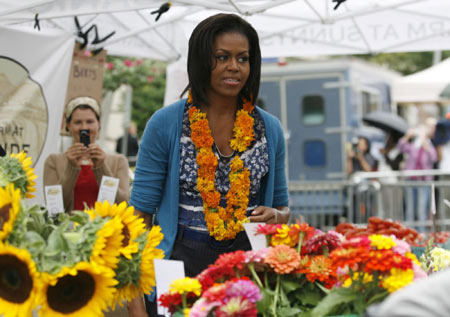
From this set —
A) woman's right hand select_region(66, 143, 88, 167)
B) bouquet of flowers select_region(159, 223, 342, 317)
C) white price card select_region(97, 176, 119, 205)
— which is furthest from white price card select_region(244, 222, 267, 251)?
woman's right hand select_region(66, 143, 88, 167)

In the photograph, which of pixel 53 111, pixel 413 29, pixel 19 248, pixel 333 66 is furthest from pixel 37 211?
pixel 333 66

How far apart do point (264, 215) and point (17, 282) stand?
3.20 feet

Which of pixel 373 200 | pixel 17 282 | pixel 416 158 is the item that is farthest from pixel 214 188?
pixel 416 158

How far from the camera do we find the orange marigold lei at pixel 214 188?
2.43 metres

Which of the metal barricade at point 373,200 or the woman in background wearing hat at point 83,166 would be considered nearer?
the woman in background wearing hat at point 83,166

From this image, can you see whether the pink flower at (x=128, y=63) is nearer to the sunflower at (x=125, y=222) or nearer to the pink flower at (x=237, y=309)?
the sunflower at (x=125, y=222)

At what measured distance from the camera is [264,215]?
7.81 ft

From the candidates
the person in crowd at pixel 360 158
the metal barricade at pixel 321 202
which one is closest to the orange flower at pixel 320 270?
the metal barricade at pixel 321 202

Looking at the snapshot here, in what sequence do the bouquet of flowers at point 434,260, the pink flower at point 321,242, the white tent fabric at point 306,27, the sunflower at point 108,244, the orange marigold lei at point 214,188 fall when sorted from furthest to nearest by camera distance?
the white tent fabric at point 306,27, the orange marigold lei at point 214,188, the bouquet of flowers at point 434,260, the pink flower at point 321,242, the sunflower at point 108,244

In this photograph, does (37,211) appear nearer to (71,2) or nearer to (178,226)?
(178,226)

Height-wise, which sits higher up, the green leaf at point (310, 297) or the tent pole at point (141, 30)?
the tent pole at point (141, 30)

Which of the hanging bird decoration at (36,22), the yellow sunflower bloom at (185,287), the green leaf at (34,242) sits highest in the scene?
the hanging bird decoration at (36,22)

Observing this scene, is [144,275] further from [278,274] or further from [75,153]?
[75,153]

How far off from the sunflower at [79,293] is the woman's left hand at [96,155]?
284cm
